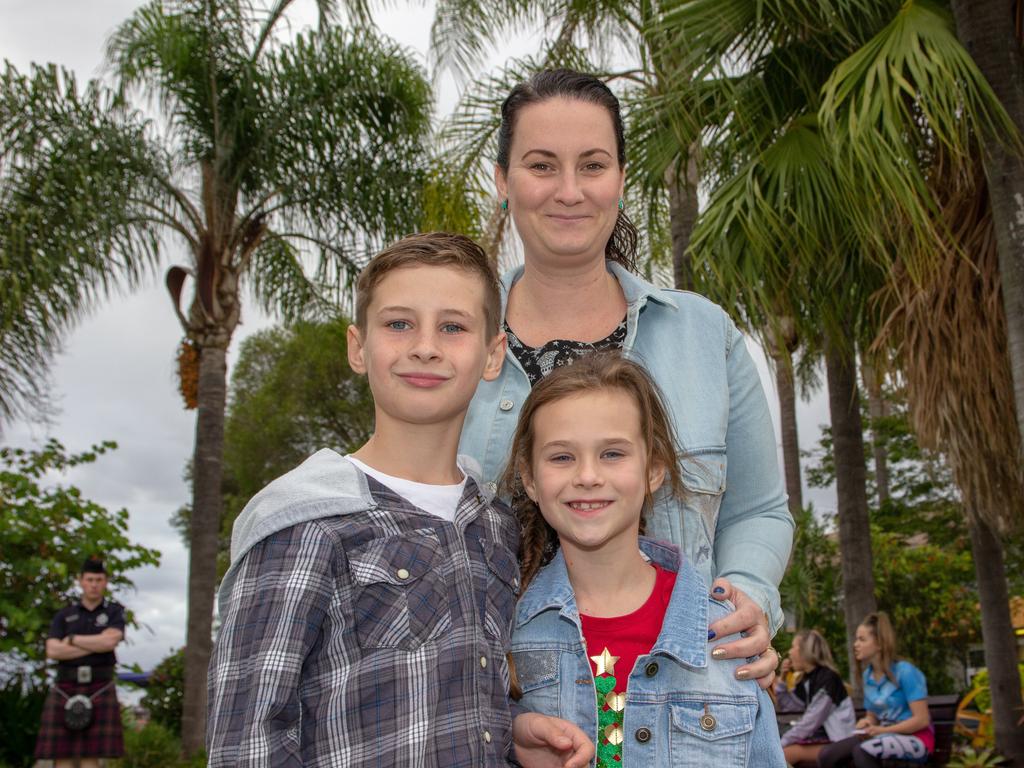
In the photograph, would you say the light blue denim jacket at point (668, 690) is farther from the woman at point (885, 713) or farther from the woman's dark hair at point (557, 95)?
the woman at point (885, 713)

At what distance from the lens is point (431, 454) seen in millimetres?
1977

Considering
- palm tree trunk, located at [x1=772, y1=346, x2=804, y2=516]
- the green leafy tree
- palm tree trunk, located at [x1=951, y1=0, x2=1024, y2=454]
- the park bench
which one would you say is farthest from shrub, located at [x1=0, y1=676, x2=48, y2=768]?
palm tree trunk, located at [x1=772, y1=346, x2=804, y2=516]

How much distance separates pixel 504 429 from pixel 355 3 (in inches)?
418

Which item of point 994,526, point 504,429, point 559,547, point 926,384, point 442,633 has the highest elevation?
point 926,384

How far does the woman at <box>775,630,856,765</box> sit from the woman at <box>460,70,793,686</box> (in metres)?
6.76

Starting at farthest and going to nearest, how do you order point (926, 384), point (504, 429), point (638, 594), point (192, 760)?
1. point (192, 760)
2. point (926, 384)
3. point (504, 429)
4. point (638, 594)

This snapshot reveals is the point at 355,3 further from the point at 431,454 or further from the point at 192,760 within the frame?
the point at 431,454

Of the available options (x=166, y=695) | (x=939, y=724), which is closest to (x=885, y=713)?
(x=939, y=724)

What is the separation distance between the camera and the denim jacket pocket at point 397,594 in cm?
173

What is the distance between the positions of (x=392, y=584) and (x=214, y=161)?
10964mm

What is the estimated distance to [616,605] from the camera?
2115 millimetres

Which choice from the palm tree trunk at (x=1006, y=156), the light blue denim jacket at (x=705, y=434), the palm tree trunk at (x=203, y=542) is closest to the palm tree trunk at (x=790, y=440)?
the palm tree trunk at (x=203, y=542)

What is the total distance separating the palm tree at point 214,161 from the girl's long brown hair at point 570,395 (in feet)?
31.4

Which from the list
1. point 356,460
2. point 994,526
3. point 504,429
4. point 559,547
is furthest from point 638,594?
point 994,526
